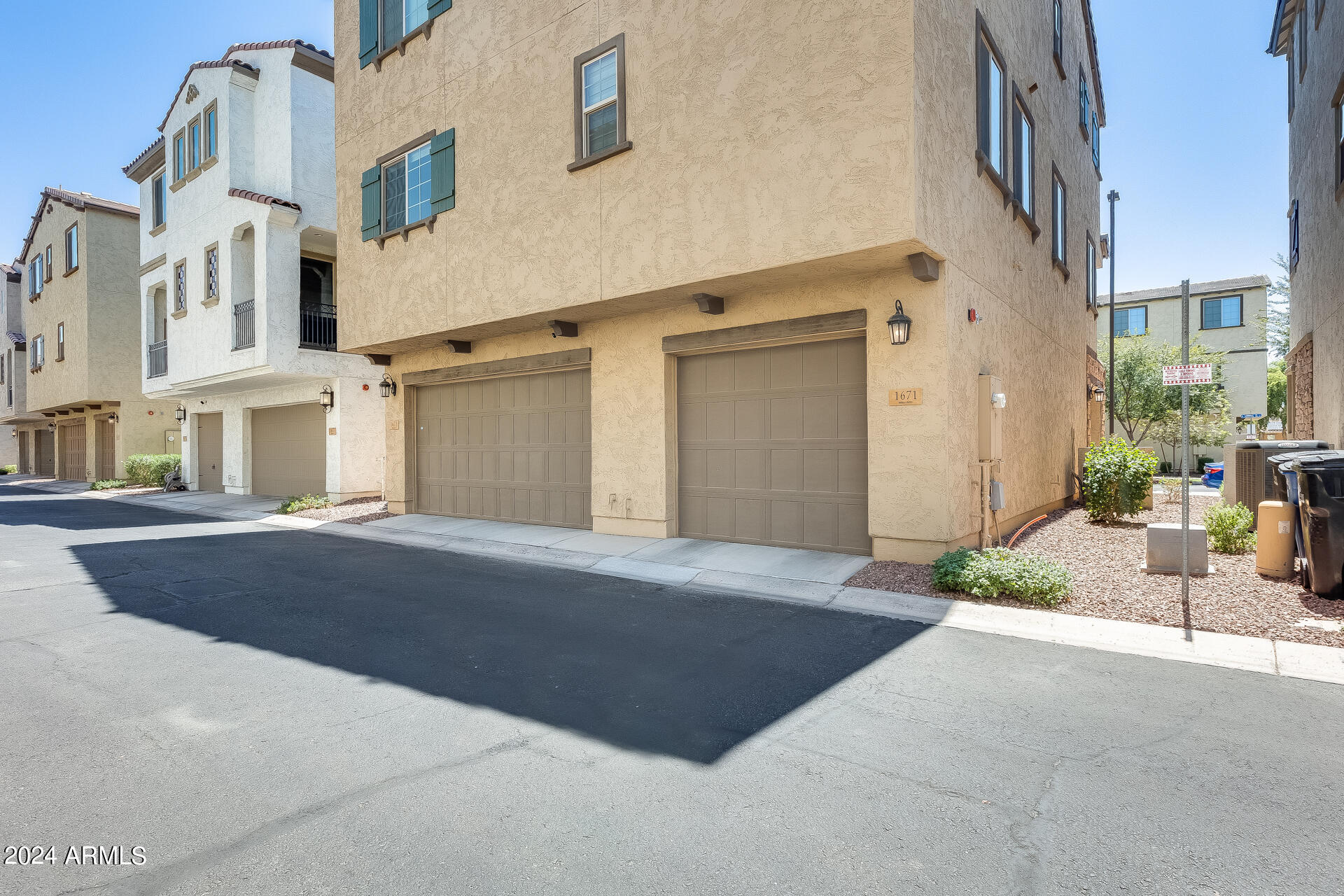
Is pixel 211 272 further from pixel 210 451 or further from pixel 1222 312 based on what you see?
pixel 1222 312

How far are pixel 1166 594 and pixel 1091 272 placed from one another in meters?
Answer: 14.7

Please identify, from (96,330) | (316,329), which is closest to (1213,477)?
(316,329)

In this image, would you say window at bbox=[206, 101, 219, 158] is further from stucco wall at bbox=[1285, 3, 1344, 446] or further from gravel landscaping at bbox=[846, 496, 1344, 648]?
stucco wall at bbox=[1285, 3, 1344, 446]

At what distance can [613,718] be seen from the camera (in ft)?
Answer: 12.7

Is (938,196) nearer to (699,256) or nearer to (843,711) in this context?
(699,256)

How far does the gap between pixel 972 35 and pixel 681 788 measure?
30.3 ft

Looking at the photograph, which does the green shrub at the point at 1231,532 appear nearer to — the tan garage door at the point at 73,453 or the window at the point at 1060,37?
the window at the point at 1060,37

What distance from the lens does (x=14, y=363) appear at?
32.8 meters

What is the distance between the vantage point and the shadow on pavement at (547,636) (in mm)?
4059

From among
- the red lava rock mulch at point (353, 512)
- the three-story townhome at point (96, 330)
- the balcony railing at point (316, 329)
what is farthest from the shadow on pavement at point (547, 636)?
the three-story townhome at point (96, 330)

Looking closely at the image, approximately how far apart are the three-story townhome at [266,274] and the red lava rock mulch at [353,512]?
1.90 feet

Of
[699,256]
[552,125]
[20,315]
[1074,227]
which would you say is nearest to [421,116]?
[552,125]

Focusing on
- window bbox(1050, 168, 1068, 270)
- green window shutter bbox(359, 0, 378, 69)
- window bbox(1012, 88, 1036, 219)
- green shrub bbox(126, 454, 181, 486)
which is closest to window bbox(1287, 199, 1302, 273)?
window bbox(1050, 168, 1068, 270)

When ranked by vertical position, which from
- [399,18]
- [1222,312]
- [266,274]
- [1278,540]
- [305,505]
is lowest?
[305,505]
